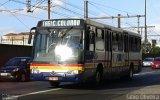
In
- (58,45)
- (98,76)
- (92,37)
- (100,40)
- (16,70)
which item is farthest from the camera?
(16,70)

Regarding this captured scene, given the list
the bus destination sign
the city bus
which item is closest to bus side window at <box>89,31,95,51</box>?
the city bus

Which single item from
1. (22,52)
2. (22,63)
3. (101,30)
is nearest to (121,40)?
(101,30)

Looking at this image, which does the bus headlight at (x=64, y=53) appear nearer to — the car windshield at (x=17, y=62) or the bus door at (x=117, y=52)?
the bus door at (x=117, y=52)

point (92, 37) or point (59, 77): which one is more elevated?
point (92, 37)

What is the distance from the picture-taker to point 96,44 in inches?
784

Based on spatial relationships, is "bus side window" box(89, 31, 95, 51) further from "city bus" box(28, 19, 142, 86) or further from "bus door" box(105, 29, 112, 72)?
"bus door" box(105, 29, 112, 72)

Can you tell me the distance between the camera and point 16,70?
83.3 feet

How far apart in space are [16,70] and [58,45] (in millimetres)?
7424

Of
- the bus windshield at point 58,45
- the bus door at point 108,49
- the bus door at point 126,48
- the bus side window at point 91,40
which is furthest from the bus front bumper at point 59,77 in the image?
the bus door at point 126,48

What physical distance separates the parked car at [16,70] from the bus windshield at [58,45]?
220 inches

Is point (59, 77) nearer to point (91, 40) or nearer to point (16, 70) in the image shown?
point (91, 40)

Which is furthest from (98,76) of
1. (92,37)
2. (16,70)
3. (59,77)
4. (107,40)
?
(16,70)

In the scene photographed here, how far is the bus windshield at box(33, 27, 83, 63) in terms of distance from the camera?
18359 millimetres

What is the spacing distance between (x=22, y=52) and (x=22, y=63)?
15.6 m
